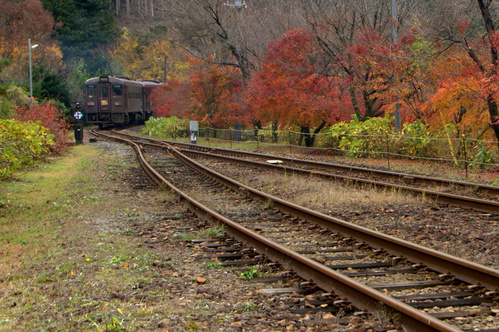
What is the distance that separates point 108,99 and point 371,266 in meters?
37.6

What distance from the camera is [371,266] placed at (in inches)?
242

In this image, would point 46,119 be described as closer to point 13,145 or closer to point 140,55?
point 13,145

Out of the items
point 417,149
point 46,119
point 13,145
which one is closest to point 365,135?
point 417,149

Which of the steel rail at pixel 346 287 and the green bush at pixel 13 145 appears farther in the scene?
the green bush at pixel 13 145

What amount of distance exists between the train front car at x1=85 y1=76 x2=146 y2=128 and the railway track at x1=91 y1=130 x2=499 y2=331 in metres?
33.9

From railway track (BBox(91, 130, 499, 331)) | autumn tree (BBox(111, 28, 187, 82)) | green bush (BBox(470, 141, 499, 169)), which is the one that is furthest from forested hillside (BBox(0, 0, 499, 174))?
autumn tree (BBox(111, 28, 187, 82))

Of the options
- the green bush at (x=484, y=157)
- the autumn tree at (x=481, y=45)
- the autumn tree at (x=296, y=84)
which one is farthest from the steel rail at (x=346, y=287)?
the autumn tree at (x=296, y=84)

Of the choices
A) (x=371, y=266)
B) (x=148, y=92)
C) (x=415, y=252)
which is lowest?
(x=371, y=266)

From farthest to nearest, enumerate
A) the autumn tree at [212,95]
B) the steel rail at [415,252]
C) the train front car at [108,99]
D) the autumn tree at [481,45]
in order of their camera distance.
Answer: the train front car at [108,99] < the autumn tree at [212,95] < the autumn tree at [481,45] < the steel rail at [415,252]

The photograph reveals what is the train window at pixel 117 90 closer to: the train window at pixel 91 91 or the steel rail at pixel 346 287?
the train window at pixel 91 91

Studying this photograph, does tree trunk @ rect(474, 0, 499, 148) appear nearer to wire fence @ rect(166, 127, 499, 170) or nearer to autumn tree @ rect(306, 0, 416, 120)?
wire fence @ rect(166, 127, 499, 170)

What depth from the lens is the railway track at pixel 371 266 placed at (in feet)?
15.4

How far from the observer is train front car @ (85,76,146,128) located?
41.1m

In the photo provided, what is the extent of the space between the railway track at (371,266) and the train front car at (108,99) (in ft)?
111
